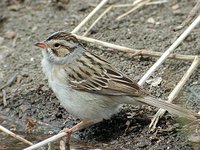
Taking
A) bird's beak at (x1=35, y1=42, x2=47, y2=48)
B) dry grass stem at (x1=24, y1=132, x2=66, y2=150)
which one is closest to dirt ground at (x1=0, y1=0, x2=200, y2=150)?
dry grass stem at (x1=24, y1=132, x2=66, y2=150)

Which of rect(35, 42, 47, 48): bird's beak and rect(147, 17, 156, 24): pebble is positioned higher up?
rect(35, 42, 47, 48): bird's beak

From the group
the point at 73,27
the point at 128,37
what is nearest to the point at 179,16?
the point at 128,37

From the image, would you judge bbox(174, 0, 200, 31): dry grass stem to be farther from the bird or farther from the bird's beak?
the bird's beak

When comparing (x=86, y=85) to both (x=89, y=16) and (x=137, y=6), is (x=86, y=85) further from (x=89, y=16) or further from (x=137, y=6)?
(x=137, y=6)

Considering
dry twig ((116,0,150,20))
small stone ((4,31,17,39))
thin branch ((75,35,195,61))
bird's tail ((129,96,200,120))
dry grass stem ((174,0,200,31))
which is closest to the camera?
bird's tail ((129,96,200,120))

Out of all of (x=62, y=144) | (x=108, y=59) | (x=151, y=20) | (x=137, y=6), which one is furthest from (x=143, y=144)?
(x=137, y=6)

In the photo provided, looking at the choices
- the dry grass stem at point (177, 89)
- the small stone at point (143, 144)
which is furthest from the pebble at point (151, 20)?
the small stone at point (143, 144)

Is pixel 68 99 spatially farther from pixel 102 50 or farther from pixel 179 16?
pixel 179 16
